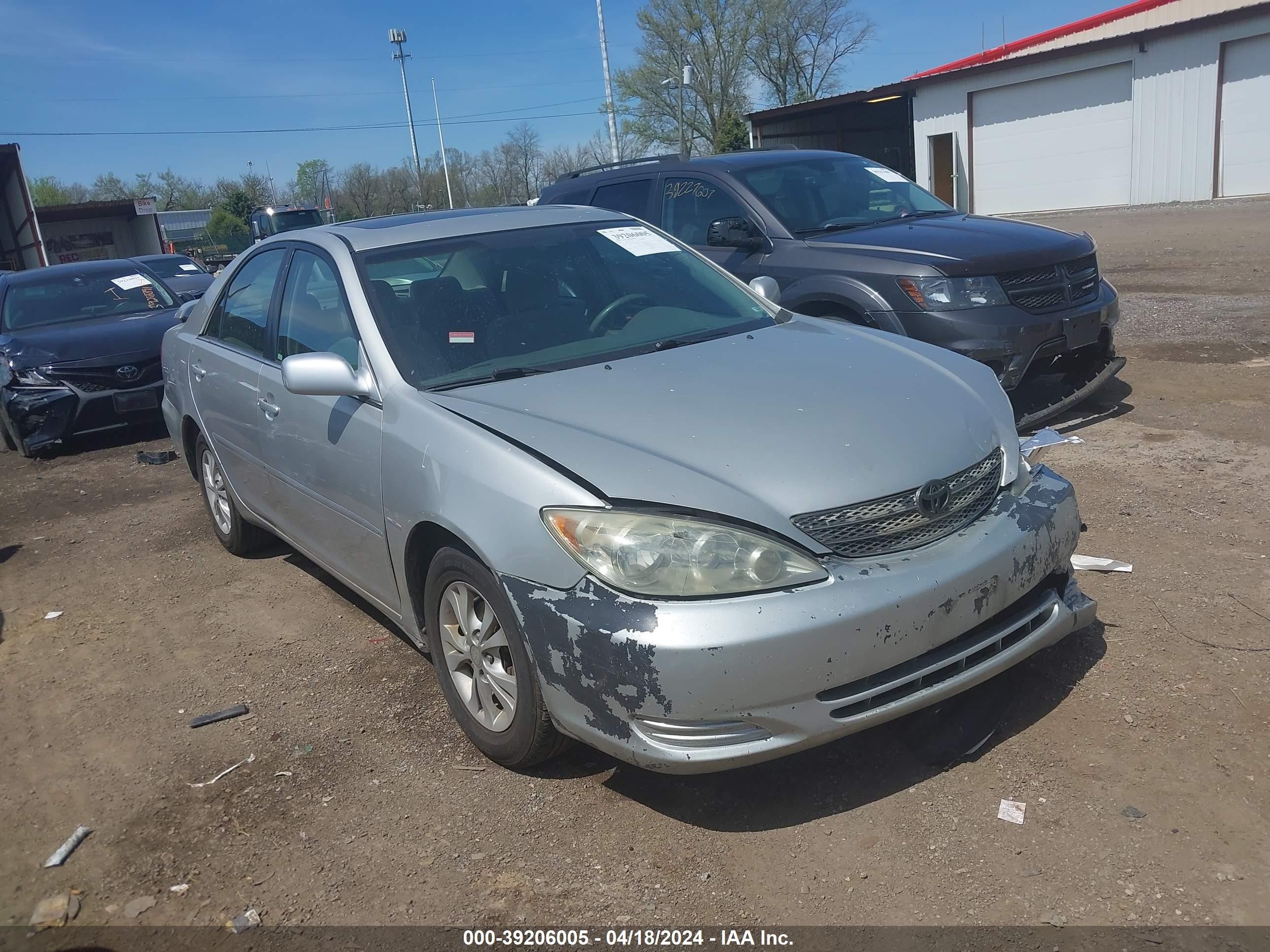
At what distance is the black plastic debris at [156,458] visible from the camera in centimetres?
819

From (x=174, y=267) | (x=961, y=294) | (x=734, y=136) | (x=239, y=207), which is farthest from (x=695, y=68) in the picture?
(x=961, y=294)

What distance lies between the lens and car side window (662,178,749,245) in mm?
6891

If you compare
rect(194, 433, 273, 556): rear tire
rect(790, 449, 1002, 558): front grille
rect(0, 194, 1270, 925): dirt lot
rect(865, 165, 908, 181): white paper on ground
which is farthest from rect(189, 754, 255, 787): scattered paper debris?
rect(865, 165, 908, 181): white paper on ground

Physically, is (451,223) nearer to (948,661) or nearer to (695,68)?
(948,661)

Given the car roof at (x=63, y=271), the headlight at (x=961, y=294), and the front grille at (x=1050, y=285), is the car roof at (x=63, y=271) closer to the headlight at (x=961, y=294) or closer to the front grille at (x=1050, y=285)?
the headlight at (x=961, y=294)

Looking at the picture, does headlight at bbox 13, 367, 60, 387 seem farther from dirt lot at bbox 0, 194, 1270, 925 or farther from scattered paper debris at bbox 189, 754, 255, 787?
scattered paper debris at bbox 189, 754, 255, 787

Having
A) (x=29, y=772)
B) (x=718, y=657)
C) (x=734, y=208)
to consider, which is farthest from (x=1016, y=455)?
(x=734, y=208)

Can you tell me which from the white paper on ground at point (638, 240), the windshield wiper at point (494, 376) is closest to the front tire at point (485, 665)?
the windshield wiper at point (494, 376)

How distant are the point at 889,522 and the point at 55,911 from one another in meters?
2.53

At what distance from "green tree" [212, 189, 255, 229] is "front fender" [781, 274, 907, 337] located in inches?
2048

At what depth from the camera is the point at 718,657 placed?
250 cm

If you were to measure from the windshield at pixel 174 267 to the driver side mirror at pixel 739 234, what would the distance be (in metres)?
12.8

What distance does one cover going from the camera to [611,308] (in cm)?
399

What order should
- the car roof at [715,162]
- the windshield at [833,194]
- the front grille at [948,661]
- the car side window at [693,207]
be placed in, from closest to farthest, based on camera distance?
1. the front grille at [948,661]
2. the windshield at [833,194]
3. the car side window at [693,207]
4. the car roof at [715,162]
